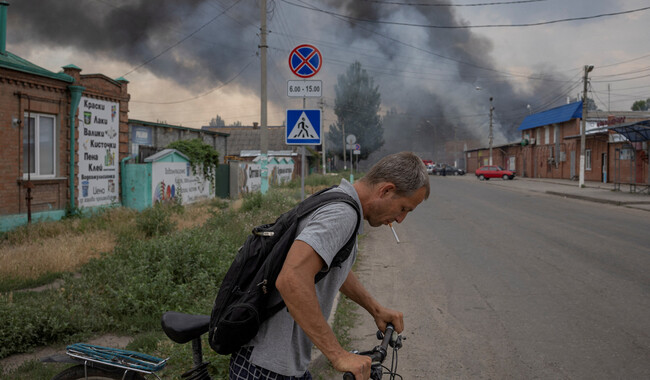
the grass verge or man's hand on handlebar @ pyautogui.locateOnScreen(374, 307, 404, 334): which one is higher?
man's hand on handlebar @ pyautogui.locateOnScreen(374, 307, 404, 334)

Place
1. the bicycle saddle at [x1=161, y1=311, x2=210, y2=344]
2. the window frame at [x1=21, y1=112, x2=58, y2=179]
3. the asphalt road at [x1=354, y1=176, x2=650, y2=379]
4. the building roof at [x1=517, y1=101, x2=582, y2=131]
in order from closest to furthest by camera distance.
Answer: the bicycle saddle at [x1=161, y1=311, x2=210, y2=344]
the asphalt road at [x1=354, y1=176, x2=650, y2=379]
the window frame at [x1=21, y1=112, x2=58, y2=179]
the building roof at [x1=517, y1=101, x2=582, y2=131]

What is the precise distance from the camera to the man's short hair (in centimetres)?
184

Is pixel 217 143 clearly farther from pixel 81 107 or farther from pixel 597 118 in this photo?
pixel 597 118

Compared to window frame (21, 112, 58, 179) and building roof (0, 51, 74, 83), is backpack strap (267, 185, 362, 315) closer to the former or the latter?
building roof (0, 51, 74, 83)

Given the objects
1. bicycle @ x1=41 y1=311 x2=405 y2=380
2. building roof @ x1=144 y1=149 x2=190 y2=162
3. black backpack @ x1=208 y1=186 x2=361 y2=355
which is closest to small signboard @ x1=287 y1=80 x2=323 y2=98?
bicycle @ x1=41 y1=311 x2=405 y2=380

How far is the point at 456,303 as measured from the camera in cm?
566

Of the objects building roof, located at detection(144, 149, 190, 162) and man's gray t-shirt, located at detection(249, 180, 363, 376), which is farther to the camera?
building roof, located at detection(144, 149, 190, 162)

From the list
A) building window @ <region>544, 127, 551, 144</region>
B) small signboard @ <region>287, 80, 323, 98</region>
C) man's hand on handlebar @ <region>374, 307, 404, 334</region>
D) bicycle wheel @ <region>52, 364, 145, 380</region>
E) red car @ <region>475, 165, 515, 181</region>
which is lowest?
bicycle wheel @ <region>52, 364, 145, 380</region>

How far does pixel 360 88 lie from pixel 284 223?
233 ft

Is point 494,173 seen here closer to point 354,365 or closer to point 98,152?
point 98,152

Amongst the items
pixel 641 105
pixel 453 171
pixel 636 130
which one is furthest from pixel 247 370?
pixel 641 105

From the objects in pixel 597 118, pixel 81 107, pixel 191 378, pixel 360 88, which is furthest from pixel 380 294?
pixel 360 88

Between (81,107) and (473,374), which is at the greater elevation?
(81,107)

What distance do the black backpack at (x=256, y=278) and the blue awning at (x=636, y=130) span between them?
74.1ft
